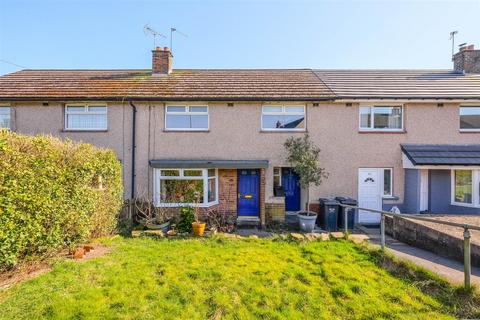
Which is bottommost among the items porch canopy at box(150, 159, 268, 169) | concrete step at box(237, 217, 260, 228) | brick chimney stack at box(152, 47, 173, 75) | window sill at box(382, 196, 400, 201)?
concrete step at box(237, 217, 260, 228)

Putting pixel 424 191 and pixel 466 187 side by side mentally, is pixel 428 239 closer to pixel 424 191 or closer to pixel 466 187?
pixel 424 191

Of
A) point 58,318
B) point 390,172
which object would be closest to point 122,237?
point 58,318

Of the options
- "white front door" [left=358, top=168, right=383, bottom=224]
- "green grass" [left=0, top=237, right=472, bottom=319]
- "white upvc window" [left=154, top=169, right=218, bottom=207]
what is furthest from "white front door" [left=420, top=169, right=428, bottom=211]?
"white upvc window" [left=154, top=169, right=218, bottom=207]

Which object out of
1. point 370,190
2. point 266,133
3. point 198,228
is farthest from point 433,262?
point 266,133

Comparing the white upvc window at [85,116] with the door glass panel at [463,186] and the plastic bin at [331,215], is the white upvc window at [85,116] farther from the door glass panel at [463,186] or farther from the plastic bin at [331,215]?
the door glass panel at [463,186]

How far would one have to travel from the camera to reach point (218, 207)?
995 centimetres

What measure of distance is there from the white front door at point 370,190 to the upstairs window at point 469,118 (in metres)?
4.32

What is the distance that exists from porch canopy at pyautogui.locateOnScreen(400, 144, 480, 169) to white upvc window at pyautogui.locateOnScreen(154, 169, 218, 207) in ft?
27.2

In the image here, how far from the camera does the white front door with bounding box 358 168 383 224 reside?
10.2 meters

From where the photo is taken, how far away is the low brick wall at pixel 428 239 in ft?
18.7

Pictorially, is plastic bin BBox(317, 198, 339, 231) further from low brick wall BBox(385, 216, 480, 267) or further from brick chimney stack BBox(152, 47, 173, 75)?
brick chimney stack BBox(152, 47, 173, 75)

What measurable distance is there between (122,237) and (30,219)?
3.31 meters

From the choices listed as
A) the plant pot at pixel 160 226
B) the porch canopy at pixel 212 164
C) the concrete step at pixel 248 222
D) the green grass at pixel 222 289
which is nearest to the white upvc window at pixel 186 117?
the porch canopy at pixel 212 164

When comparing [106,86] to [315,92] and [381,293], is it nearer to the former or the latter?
[315,92]
